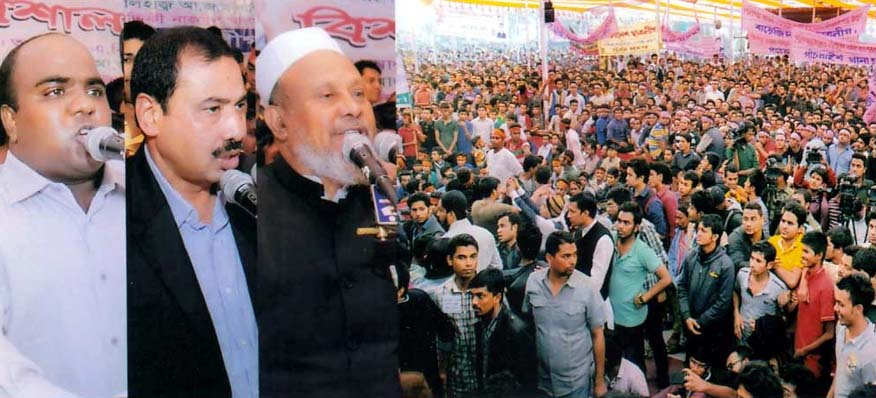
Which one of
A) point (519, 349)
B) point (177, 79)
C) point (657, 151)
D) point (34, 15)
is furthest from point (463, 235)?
point (34, 15)

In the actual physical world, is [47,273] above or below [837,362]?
above

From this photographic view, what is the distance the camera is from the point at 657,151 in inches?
165

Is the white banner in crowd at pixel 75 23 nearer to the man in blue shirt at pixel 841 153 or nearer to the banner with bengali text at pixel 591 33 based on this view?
the banner with bengali text at pixel 591 33

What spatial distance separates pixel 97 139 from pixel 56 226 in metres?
0.36

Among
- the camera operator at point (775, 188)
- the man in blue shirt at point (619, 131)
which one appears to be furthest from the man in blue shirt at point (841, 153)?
the man in blue shirt at point (619, 131)

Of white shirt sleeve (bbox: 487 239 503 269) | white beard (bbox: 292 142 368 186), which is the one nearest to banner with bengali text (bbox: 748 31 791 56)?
white shirt sleeve (bbox: 487 239 503 269)

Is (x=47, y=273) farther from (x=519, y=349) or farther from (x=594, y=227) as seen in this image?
(x=594, y=227)

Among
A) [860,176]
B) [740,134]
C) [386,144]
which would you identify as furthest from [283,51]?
[860,176]

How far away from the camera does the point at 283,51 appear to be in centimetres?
378

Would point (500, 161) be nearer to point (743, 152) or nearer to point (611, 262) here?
point (611, 262)

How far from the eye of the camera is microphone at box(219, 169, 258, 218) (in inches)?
150

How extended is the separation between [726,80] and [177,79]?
7.55 ft

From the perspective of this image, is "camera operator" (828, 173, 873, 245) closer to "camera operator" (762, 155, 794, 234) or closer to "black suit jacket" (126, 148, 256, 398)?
"camera operator" (762, 155, 794, 234)

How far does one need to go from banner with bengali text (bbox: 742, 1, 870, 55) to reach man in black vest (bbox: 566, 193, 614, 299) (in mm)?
→ 1049
